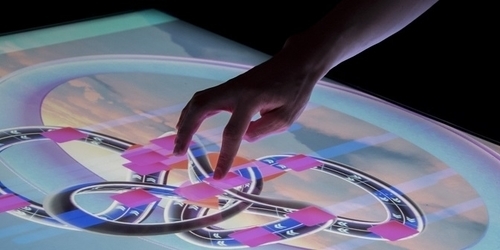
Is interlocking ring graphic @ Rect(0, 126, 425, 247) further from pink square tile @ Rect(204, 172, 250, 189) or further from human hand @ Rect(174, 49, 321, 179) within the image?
human hand @ Rect(174, 49, 321, 179)

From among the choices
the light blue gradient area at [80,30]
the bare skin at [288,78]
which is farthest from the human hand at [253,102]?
the light blue gradient area at [80,30]

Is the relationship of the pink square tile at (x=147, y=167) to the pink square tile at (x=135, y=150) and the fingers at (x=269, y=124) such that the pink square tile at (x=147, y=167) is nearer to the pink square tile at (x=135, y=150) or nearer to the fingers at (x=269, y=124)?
the pink square tile at (x=135, y=150)

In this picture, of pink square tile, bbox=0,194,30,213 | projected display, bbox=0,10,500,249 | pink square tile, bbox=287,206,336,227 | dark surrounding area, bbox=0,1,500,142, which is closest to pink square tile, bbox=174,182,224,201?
projected display, bbox=0,10,500,249

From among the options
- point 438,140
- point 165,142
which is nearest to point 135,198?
point 165,142

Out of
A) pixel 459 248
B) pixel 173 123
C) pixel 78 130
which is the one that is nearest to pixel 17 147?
pixel 78 130

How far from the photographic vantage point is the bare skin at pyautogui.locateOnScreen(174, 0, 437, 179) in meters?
0.89

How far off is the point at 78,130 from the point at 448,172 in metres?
0.61

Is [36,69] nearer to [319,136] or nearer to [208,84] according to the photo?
[208,84]

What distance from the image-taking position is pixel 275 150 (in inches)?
58.7

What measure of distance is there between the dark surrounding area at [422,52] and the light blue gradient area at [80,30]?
4 cm

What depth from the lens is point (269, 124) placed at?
911 millimetres

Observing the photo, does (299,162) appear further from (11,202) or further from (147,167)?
(11,202)

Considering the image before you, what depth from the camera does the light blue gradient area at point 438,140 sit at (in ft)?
4.61

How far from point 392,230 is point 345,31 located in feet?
1.45
